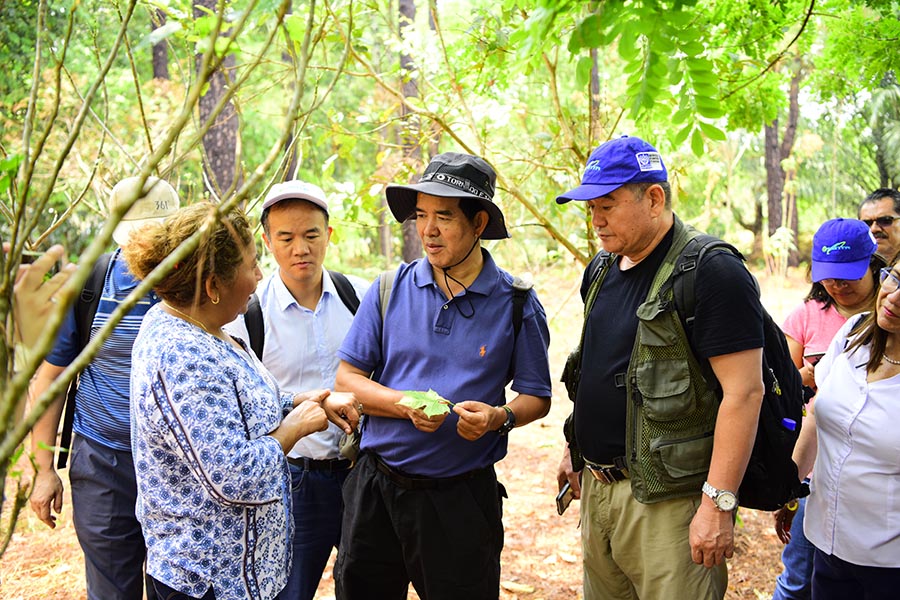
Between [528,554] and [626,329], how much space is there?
316cm

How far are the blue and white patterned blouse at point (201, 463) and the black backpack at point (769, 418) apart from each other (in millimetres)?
1518

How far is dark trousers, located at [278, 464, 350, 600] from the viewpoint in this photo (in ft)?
10.8

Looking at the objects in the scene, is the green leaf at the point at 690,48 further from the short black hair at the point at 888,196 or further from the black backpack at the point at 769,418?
the short black hair at the point at 888,196

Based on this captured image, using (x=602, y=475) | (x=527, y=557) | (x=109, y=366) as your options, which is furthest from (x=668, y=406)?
(x=527, y=557)

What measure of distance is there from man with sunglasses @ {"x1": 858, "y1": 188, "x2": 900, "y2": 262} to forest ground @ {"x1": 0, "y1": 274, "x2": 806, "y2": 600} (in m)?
1.83

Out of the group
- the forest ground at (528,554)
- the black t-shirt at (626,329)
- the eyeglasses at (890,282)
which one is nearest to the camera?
the black t-shirt at (626,329)

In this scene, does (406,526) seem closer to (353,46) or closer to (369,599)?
(369,599)

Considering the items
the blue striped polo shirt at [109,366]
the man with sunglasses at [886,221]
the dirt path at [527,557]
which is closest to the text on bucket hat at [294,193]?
the blue striped polo shirt at [109,366]

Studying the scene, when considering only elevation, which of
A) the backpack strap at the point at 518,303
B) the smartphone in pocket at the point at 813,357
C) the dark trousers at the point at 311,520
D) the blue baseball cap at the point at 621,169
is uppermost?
the blue baseball cap at the point at 621,169

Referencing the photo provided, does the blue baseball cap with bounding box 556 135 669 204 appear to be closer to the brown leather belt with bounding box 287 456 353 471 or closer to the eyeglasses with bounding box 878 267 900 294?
the eyeglasses with bounding box 878 267 900 294

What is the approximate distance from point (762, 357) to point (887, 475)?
0.59 meters

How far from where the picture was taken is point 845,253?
3508 millimetres

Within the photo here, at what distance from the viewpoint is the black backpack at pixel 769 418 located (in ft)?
8.66

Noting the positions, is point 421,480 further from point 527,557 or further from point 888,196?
point 888,196
